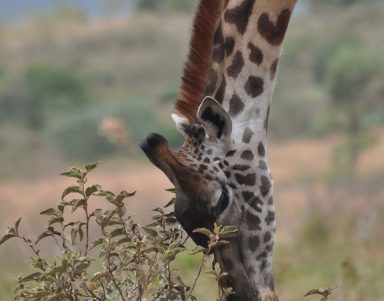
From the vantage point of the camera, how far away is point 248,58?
5016 mm

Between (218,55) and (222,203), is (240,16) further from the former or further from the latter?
(222,203)

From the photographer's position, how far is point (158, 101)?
42.8 meters

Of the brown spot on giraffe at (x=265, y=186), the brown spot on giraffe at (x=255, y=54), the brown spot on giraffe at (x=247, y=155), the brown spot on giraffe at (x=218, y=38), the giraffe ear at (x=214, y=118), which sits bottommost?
the brown spot on giraffe at (x=265, y=186)

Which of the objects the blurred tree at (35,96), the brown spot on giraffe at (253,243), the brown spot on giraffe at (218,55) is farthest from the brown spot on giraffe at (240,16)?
the blurred tree at (35,96)

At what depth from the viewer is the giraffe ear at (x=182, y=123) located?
4750 mm

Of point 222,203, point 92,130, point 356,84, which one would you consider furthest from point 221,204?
point 92,130

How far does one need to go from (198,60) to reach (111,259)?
3.13 ft

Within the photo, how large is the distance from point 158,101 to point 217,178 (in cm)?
3830

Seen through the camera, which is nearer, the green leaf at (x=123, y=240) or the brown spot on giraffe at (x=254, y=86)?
the green leaf at (x=123, y=240)

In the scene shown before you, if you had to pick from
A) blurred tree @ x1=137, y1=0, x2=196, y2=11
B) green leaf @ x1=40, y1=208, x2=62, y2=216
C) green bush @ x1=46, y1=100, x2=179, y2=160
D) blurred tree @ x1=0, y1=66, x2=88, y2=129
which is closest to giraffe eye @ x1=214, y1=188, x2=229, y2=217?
green leaf @ x1=40, y1=208, x2=62, y2=216

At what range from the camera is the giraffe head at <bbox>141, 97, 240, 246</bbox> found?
4.40m

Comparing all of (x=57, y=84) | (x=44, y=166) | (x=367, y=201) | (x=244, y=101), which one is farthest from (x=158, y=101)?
(x=244, y=101)

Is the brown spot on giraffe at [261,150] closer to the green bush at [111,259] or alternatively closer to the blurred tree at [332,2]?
the green bush at [111,259]

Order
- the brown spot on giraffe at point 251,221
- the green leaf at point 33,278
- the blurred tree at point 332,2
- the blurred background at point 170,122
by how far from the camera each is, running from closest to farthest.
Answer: the green leaf at point 33,278 → the brown spot on giraffe at point 251,221 → the blurred background at point 170,122 → the blurred tree at point 332,2
